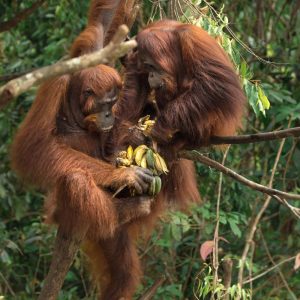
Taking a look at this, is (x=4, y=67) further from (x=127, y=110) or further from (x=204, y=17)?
(x=204, y=17)

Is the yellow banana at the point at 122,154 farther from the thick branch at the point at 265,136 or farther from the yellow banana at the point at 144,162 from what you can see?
the thick branch at the point at 265,136

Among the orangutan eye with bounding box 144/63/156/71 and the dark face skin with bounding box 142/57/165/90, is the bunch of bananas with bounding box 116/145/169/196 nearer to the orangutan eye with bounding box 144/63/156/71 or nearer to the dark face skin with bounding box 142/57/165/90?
the dark face skin with bounding box 142/57/165/90

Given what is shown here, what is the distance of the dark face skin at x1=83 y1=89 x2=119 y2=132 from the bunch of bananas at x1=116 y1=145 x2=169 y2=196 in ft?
0.74

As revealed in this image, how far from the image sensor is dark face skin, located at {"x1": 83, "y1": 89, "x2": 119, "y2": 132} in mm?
4562

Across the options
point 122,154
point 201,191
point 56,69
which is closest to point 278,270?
point 201,191

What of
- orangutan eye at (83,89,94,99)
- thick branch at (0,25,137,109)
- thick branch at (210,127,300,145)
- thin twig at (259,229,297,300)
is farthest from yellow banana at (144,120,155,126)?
thick branch at (0,25,137,109)

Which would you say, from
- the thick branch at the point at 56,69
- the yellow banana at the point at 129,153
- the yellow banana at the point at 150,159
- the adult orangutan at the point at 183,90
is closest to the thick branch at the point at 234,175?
the adult orangutan at the point at 183,90

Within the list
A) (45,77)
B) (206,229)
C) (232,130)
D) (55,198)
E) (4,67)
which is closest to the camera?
(45,77)

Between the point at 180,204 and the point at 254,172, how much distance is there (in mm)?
1873

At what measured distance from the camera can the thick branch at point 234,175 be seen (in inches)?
160

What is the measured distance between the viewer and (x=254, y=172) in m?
6.81

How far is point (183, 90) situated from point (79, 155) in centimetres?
76

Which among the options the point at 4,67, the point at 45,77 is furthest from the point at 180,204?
the point at 45,77

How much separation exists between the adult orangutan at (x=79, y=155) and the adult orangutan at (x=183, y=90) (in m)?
0.26
